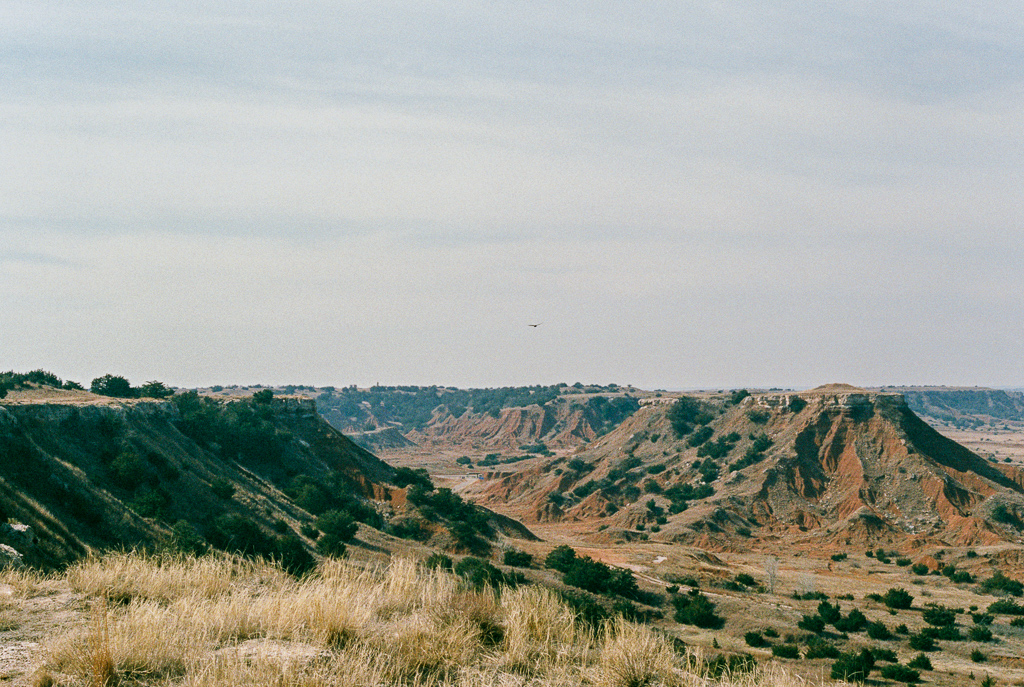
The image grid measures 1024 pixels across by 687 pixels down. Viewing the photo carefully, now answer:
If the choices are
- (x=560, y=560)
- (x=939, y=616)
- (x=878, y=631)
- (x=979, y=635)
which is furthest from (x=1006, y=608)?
(x=560, y=560)

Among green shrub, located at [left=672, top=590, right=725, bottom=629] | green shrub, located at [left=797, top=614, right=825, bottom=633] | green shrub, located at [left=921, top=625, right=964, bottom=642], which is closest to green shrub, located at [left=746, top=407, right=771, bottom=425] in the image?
green shrub, located at [left=921, top=625, right=964, bottom=642]

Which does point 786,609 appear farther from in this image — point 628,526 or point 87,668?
point 87,668

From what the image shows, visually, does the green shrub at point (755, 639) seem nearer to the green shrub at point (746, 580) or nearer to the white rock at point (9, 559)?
the green shrub at point (746, 580)

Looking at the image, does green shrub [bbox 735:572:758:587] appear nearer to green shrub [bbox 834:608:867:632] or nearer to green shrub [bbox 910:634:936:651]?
green shrub [bbox 834:608:867:632]

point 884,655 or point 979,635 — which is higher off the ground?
point 884,655

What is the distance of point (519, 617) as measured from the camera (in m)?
10.2

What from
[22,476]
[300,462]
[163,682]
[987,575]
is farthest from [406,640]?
[987,575]

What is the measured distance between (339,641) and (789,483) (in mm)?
96906

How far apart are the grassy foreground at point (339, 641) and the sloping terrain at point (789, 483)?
7765cm

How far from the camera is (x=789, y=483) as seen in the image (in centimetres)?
9606

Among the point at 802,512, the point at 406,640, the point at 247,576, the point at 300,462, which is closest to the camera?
the point at 406,640

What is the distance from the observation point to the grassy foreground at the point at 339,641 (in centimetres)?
802

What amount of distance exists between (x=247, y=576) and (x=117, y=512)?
24.5m

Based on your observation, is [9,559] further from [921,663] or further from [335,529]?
[921,663]
